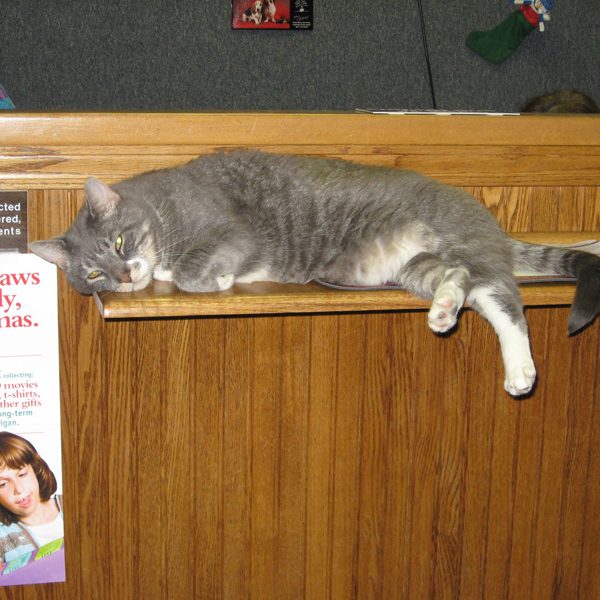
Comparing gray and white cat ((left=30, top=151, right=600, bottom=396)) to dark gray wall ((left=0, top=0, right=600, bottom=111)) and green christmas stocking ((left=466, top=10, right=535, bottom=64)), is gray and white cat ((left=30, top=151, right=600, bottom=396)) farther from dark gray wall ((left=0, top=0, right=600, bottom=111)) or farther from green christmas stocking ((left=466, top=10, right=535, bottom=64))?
green christmas stocking ((left=466, top=10, right=535, bottom=64))

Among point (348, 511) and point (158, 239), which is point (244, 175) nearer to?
point (158, 239)

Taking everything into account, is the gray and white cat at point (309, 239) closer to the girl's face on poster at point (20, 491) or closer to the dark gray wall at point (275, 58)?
the girl's face on poster at point (20, 491)

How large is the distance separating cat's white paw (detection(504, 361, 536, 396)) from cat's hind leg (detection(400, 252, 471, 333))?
5.1 inches

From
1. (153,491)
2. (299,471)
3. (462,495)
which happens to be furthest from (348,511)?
(153,491)

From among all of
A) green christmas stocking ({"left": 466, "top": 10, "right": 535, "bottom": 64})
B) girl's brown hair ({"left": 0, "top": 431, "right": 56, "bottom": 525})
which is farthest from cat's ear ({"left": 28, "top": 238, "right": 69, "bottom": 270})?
green christmas stocking ({"left": 466, "top": 10, "right": 535, "bottom": 64})

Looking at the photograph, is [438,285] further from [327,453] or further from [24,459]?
[24,459]

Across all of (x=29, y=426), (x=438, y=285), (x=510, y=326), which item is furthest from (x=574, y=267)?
(x=29, y=426)

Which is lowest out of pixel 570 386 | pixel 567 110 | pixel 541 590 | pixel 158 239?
pixel 541 590

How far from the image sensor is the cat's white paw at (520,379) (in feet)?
4.26

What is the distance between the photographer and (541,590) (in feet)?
5.88

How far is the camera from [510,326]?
133 cm

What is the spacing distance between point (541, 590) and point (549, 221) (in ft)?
2.77

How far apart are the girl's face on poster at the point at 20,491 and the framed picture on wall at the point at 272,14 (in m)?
1.49

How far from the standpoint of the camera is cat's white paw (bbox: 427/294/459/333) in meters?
1.22
